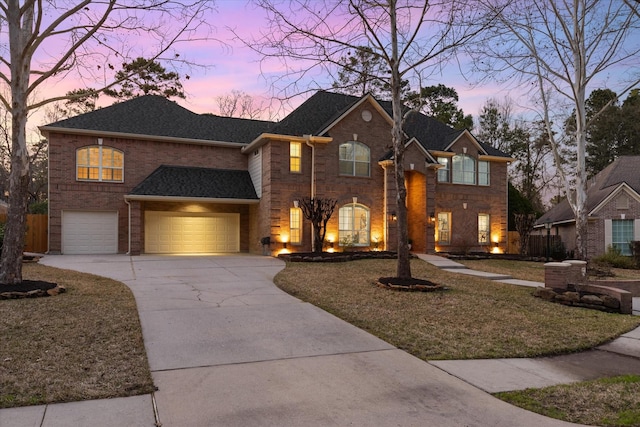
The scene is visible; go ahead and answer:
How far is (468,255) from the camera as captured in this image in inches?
808

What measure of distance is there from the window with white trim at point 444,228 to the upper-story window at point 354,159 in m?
5.25

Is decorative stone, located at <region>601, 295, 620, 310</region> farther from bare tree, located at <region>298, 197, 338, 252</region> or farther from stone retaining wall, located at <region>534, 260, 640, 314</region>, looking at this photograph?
bare tree, located at <region>298, 197, 338, 252</region>

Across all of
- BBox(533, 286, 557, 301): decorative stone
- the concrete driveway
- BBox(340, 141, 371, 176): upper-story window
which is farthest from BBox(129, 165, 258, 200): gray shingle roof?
BBox(533, 286, 557, 301): decorative stone

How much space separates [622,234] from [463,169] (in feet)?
29.6

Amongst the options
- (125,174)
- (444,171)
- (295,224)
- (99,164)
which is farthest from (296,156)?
(99,164)

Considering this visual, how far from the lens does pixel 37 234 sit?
1950 cm

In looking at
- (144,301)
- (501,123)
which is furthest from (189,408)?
(501,123)

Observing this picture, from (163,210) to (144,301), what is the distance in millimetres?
13092

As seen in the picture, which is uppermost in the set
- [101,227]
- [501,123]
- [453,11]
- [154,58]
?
[501,123]

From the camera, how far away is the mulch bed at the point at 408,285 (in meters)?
10.6

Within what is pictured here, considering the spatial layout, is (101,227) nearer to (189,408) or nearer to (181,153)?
(181,153)

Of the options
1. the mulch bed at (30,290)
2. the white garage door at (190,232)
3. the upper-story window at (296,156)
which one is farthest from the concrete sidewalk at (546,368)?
the white garage door at (190,232)

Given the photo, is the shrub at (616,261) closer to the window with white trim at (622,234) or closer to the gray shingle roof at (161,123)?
the window with white trim at (622,234)

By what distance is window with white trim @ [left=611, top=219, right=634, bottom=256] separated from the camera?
2303cm
